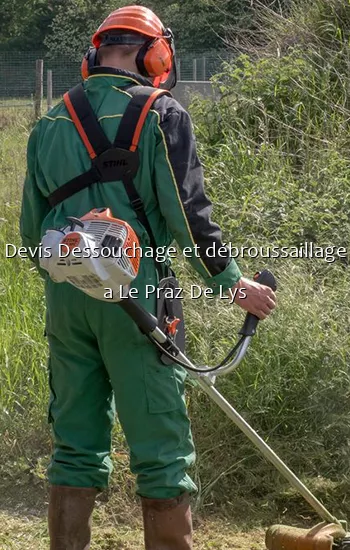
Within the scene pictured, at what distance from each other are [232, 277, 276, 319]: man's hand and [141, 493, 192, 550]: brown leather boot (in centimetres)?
69

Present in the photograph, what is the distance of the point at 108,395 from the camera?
3.30 meters

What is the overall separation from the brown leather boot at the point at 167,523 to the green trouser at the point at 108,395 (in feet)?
0.14

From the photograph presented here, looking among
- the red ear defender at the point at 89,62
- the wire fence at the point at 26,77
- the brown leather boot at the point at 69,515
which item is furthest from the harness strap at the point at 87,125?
the wire fence at the point at 26,77

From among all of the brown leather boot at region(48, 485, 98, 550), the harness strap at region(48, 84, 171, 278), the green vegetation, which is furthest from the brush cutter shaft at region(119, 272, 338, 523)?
the green vegetation

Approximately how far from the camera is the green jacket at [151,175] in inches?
119

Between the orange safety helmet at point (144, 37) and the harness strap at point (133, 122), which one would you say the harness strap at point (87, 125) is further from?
the orange safety helmet at point (144, 37)

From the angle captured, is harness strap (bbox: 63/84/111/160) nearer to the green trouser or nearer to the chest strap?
the chest strap

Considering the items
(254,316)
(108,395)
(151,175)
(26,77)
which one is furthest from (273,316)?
(26,77)

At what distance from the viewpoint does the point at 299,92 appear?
7031mm

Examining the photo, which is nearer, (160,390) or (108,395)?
(160,390)

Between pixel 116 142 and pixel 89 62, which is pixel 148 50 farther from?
pixel 116 142

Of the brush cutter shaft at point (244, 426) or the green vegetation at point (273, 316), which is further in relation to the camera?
the green vegetation at point (273, 316)

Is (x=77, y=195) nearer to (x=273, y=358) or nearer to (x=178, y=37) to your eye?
(x=273, y=358)

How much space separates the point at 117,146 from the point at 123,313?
56 cm
